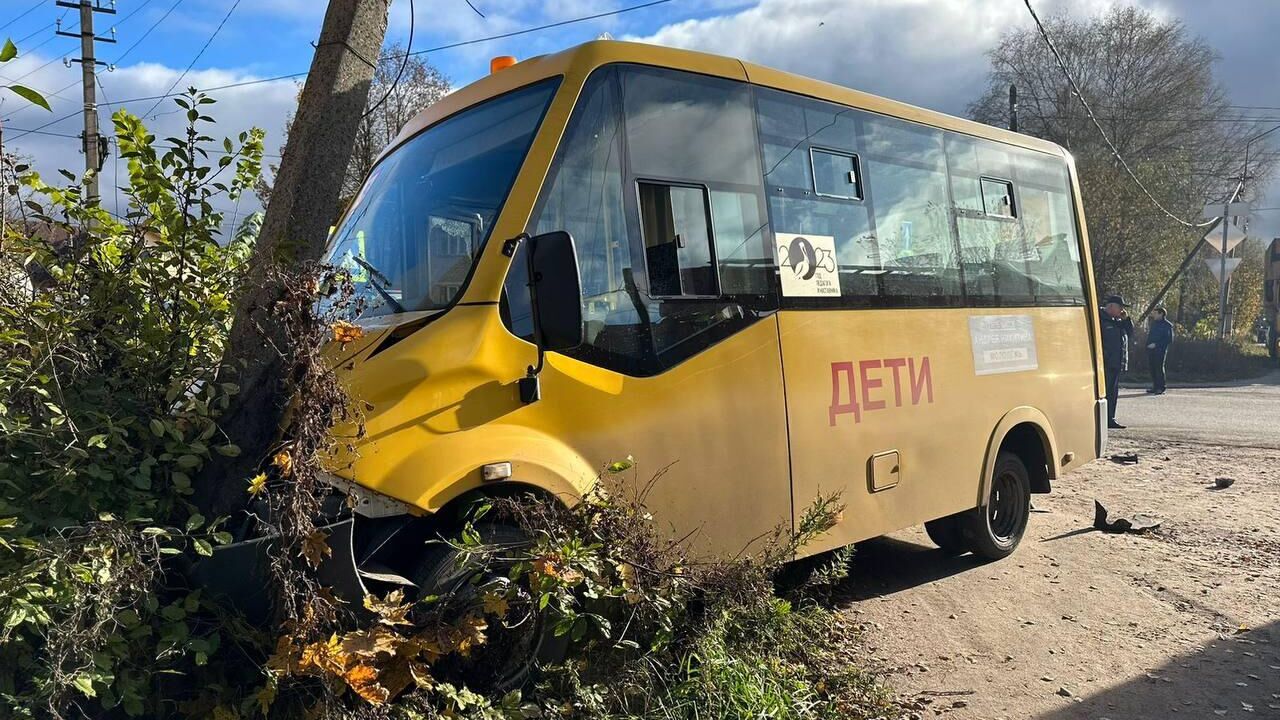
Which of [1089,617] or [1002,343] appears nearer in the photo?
[1089,617]

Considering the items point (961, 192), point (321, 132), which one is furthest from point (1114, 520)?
point (321, 132)

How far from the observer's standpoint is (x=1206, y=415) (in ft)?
50.5

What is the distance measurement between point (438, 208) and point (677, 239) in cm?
115

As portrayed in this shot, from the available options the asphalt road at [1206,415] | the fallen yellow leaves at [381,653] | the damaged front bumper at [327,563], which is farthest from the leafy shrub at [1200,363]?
the damaged front bumper at [327,563]

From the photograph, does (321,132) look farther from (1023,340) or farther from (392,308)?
(1023,340)

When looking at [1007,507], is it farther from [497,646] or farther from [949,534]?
[497,646]

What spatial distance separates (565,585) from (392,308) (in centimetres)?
144

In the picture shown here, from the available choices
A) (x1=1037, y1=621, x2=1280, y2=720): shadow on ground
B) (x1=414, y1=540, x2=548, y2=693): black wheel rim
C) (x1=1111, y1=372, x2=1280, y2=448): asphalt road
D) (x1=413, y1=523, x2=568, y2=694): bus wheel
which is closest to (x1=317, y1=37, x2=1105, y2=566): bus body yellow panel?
(x1=413, y1=523, x2=568, y2=694): bus wheel

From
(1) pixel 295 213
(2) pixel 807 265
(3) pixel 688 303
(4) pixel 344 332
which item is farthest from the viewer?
(2) pixel 807 265

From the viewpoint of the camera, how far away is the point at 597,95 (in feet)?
13.4

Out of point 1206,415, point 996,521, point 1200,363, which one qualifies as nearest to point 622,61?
point 996,521

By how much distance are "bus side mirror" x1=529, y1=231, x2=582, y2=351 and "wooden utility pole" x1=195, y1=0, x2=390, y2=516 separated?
3.16ft

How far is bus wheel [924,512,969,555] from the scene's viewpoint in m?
6.50

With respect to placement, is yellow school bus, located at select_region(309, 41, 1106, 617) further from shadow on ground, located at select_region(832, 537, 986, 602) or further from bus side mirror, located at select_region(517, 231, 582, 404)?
shadow on ground, located at select_region(832, 537, 986, 602)
